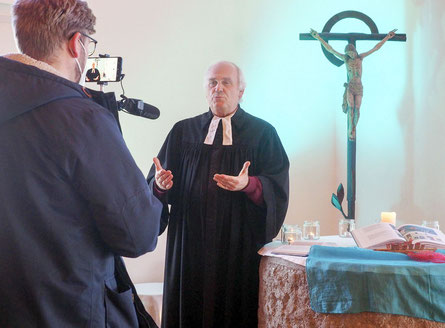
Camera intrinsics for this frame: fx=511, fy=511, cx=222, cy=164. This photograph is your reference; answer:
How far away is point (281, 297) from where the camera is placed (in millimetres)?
2336

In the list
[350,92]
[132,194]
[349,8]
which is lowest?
[132,194]

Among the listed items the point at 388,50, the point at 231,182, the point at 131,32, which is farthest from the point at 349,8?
the point at 231,182

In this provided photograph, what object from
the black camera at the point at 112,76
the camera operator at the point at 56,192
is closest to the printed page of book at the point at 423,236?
the black camera at the point at 112,76

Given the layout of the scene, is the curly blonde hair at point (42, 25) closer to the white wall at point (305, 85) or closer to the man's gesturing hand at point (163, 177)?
the man's gesturing hand at point (163, 177)

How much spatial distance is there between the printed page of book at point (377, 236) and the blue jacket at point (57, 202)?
1.31 metres

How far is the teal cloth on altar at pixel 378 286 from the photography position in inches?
76.7

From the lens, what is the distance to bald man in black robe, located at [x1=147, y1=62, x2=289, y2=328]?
102 inches

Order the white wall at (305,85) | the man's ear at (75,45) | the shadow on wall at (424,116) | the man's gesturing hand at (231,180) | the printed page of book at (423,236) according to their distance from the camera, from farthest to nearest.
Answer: the white wall at (305,85) < the shadow on wall at (424,116) < the man's gesturing hand at (231,180) < the printed page of book at (423,236) < the man's ear at (75,45)

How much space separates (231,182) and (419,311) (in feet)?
3.12

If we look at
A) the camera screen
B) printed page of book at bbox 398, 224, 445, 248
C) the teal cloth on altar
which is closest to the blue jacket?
the camera screen

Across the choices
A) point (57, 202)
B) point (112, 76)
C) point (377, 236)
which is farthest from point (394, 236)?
point (57, 202)

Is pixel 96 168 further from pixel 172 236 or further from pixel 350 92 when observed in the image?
pixel 350 92

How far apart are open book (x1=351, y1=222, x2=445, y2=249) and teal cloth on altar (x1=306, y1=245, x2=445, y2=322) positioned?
0.10 meters

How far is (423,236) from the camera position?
2.28m
